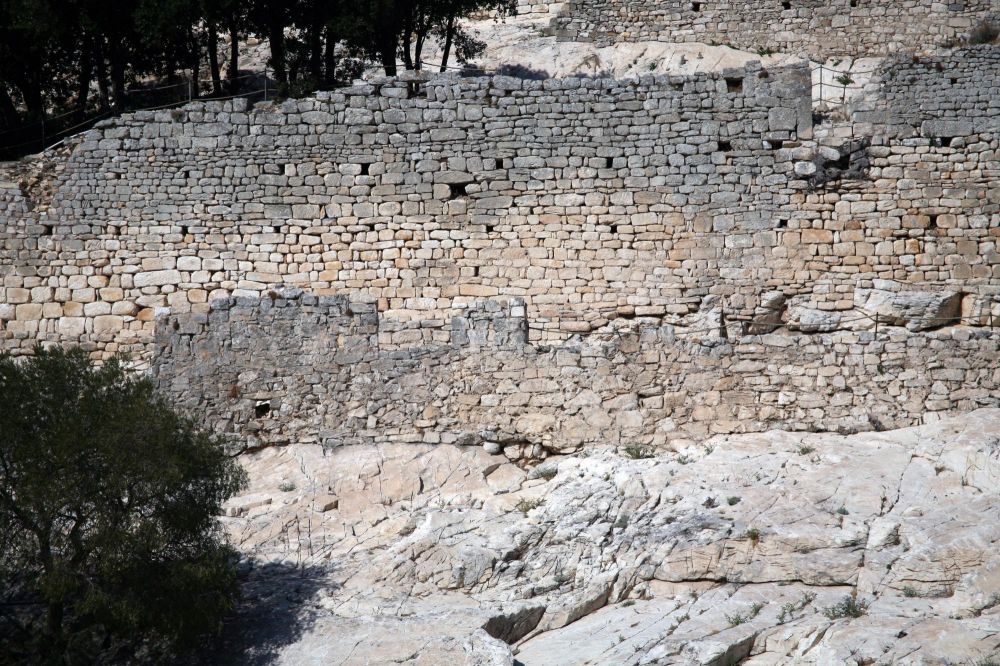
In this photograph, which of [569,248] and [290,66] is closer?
[569,248]

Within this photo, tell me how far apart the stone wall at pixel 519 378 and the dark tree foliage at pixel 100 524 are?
2583 millimetres

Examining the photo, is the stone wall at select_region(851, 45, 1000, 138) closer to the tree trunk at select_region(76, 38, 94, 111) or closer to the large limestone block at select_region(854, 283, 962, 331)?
the large limestone block at select_region(854, 283, 962, 331)

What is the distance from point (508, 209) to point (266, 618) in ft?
20.6

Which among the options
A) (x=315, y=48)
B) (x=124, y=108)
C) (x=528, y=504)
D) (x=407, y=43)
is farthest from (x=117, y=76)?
(x=528, y=504)

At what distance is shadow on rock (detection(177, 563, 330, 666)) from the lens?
1048 cm

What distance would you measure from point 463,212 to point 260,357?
125 inches

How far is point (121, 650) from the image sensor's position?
10656 millimetres

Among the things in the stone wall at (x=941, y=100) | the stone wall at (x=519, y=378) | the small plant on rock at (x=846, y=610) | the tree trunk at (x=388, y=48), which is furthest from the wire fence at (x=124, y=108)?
the small plant on rock at (x=846, y=610)

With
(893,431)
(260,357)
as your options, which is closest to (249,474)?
(260,357)

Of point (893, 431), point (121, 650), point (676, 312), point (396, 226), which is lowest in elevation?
point (121, 650)

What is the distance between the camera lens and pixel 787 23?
818 inches

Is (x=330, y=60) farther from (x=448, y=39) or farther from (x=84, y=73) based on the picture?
(x=84, y=73)

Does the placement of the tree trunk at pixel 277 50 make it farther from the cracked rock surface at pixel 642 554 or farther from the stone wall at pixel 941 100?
the stone wall at pixel 941 100

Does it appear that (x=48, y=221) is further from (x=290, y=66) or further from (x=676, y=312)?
(x=676, y=312)
